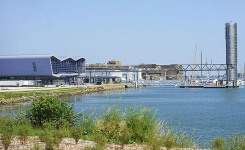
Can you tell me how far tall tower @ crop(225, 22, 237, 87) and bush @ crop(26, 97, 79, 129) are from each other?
5088 inches

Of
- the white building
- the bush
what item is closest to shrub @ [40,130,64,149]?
the bush

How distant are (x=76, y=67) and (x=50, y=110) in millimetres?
120347

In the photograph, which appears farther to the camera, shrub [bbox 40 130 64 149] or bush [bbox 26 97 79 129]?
bush [bbox 26 97 79 129]

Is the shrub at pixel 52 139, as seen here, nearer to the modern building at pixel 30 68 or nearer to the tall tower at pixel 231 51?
the modern building at pixel 30 68

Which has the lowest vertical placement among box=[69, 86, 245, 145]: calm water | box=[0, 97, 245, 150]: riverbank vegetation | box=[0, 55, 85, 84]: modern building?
box=[69, 86, 245, 145]: calm water

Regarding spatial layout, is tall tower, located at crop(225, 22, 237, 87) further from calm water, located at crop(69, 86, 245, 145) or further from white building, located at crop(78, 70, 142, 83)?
calm water, located at crop(69, 86, 245, 145)

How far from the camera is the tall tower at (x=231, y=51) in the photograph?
14212cm

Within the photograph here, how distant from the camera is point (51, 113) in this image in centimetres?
1689

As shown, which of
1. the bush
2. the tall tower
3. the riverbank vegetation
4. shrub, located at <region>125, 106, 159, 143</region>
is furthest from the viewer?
the tall tower

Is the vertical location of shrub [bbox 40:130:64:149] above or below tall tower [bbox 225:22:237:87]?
below

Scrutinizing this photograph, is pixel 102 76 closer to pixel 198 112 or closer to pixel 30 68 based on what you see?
pixel 30 68

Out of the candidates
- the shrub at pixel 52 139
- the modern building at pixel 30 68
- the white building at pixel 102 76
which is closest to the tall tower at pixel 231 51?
A: the white building at pixel 102 76

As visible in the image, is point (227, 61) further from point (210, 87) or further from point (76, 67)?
point (76, 67)

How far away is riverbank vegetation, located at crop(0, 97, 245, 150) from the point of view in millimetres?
12852
